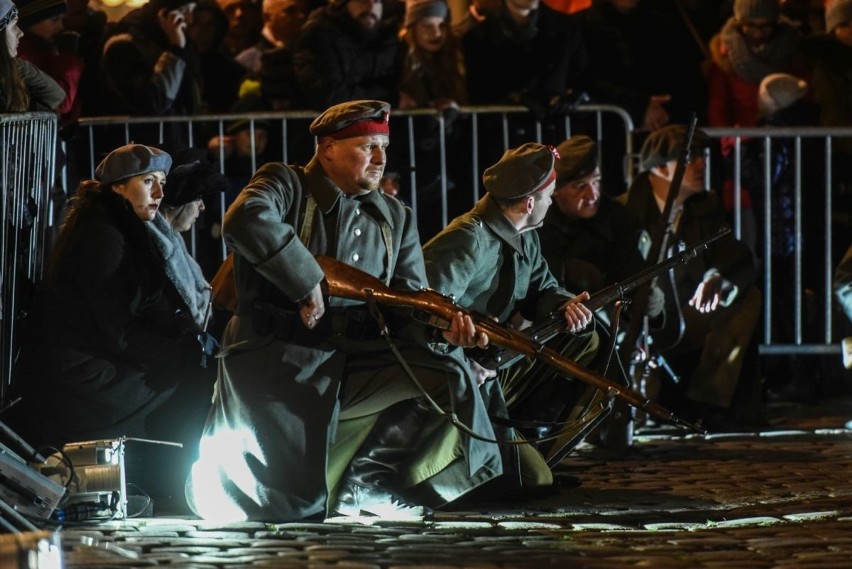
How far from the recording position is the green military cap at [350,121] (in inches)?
325

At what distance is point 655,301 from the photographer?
34.4 ft

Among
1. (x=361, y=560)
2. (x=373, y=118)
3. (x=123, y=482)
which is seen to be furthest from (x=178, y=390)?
(x=361, y=560)

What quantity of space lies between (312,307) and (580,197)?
3.25 m

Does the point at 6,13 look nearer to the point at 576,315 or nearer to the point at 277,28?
the point at 576,315

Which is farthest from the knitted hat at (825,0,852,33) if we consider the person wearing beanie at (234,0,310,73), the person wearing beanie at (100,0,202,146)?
the person wearing beanie at (100,0,202,146)

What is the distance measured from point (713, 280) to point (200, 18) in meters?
4.14

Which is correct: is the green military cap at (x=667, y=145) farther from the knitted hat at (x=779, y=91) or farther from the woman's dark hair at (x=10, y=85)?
the woman's dark hair at (x=10, y=85)

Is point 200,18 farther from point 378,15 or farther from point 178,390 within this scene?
point 178,390

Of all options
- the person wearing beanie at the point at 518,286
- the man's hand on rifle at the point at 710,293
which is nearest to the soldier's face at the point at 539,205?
the person wearing beanie at the point at 518,286

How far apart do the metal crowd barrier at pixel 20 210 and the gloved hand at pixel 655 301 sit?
3.40 meters

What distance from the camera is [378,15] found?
12062 millimetres

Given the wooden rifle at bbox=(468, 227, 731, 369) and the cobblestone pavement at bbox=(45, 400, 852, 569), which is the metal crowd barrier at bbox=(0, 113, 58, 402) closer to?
the cobblestone pavement at bbox=(45, 400, 852, 569)

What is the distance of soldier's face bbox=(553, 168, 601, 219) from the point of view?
35.1 ft

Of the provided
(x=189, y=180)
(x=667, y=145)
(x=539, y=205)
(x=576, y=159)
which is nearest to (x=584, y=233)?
(x=576, y=159)
